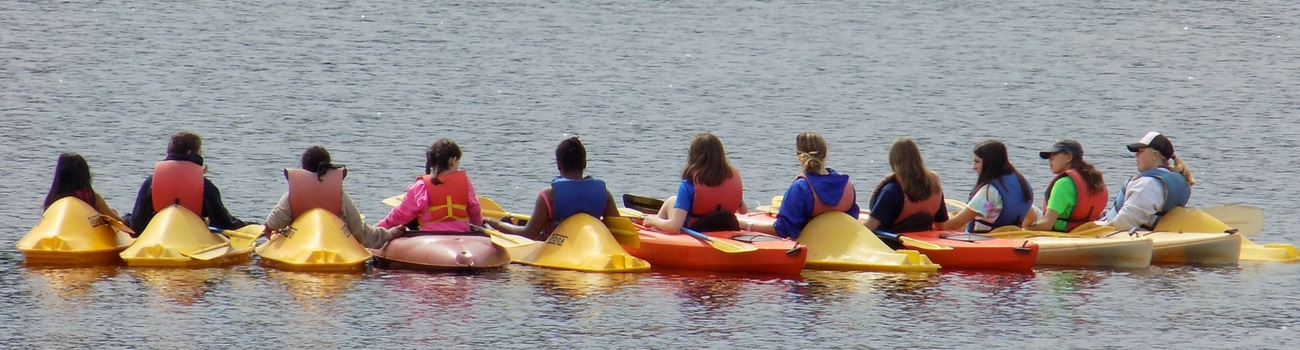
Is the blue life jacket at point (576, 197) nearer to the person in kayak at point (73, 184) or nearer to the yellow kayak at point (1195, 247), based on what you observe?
the person in kayak at point (73, 184)

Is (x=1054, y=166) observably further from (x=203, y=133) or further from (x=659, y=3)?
(x=659, y=3)

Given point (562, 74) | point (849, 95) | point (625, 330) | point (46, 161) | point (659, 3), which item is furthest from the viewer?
point (659, 3)

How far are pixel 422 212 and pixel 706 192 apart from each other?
6.86 feet

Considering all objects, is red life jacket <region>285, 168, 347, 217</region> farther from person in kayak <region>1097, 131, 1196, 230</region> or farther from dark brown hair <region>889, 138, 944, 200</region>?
person in kayak <region>1097, 131, 1196, 230</region>

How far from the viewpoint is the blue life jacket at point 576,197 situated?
1312 centimetres

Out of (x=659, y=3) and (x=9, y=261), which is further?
(x=659, y=3)

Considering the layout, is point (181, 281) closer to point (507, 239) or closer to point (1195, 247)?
point (507, 239)

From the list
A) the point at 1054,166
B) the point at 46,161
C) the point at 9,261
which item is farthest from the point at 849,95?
the point at 9,261

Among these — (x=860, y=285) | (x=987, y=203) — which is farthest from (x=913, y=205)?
(x=860, y=285)

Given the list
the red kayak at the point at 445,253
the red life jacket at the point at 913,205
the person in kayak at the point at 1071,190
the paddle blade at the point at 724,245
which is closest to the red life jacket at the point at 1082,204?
the person in kayak at the point at 1071,190

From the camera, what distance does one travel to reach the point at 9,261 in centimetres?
1352

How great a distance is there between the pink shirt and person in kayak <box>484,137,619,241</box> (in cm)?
46

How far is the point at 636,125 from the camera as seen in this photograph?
2769 cm

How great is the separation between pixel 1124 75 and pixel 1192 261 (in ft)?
72.5
